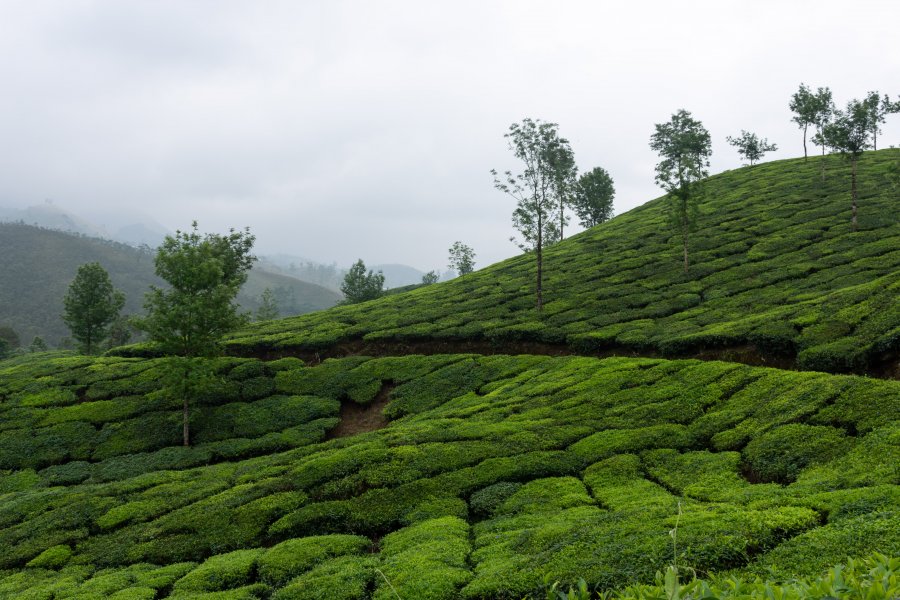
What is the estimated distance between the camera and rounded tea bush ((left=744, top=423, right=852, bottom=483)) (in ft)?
46.9

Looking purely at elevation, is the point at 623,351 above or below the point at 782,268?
below

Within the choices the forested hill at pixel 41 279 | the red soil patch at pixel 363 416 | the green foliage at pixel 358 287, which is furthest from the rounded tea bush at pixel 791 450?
the forested hill at pixel 41 279

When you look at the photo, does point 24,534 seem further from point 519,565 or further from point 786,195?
point 786,195

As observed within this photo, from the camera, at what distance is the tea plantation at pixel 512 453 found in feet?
36.0

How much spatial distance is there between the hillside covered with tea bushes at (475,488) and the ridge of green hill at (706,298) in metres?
3.64

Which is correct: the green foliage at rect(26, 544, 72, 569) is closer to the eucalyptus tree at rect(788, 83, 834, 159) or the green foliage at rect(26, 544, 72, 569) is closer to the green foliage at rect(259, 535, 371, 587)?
the green foliage at rect(259, 535, 371, 587)

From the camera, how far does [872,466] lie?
12.7 m

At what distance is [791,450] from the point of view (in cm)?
1498

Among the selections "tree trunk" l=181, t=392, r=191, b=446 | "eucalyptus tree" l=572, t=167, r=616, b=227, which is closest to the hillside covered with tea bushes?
"tree trunk" l=181, t=392, r=191, b=446

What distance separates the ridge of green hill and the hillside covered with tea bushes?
3642 millimetres

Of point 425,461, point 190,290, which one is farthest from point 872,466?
point 190,290

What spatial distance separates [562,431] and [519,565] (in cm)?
943

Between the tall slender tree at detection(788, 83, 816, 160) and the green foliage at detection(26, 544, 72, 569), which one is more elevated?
the tall slender tree at detection(788, 83, 816, 160)

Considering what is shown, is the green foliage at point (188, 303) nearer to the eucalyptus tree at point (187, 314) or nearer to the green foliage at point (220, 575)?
the eucalyptus tree at point (187, 314)
